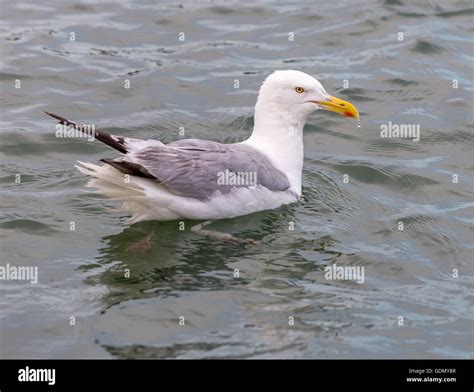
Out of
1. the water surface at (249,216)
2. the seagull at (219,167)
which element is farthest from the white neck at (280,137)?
the water surface at (249,216)

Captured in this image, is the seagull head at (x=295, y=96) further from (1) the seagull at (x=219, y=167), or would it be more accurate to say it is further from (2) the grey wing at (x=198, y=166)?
(2) the grey wing at (x=198, y=166)

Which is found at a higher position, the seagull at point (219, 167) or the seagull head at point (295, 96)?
the seagull head at point (295, 96)

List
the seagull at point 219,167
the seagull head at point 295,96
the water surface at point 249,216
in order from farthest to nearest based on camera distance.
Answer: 1. the seagull head at point 295,96
2. the seagull at point 219,167
3. the water surface at point 249,216

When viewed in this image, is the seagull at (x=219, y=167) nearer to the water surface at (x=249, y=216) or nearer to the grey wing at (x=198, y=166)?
the grey wing at (x=198, y=166)

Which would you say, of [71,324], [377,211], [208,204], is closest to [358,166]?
[377,211]

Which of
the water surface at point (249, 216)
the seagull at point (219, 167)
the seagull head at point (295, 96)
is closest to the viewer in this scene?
the water surface at point (249, 216)

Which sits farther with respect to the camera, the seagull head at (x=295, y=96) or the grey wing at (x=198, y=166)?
the seagull head at (x=295, y=96)

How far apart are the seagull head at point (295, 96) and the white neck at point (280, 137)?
3 cm

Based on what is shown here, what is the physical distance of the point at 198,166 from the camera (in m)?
9.16

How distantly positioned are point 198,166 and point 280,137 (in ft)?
4.41

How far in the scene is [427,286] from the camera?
884 cm

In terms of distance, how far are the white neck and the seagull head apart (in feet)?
0.10

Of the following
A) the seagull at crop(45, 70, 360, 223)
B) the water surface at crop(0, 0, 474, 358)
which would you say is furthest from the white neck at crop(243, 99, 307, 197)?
the water surface at crop(0, 0, 474, 358)

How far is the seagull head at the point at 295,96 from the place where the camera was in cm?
Answer: 1009
